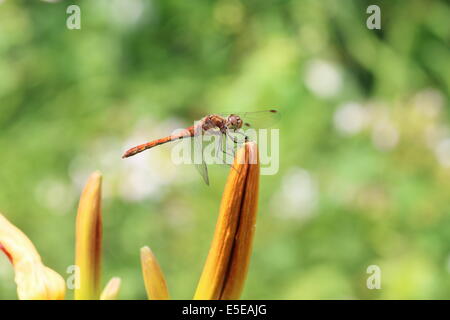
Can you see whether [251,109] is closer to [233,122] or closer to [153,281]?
[233,122]

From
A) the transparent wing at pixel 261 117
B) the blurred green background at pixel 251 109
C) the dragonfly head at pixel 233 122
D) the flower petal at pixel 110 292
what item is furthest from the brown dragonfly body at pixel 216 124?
the blurred green background at pixel 251 109

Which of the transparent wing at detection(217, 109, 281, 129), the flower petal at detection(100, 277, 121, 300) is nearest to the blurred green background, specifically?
the transparent wing at detection(217, 109, 281, 129)

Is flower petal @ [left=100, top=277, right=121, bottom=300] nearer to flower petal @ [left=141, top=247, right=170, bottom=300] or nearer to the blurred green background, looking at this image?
flower petal @ [left=141, top=247, right=170, bottom=300]

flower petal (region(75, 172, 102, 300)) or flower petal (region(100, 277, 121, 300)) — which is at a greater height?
flower petal (region(75, 172, 102, 300))

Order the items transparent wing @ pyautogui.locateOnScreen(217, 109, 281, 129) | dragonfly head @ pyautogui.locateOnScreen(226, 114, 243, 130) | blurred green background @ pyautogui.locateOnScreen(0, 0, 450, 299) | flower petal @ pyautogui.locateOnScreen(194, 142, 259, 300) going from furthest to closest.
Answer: blurred green background @ pyautogui.locateOnScreen(0, 0, 450, 299) < transparent wing @ pyautogui.locateOnScreen(217, 109, 281, 129) < dragonfly head @ pyautogui.locateOnScreen(226, 114, 243, 130) < flower petal @ pyautogui.locateOnScreen(194, 142, 259, 300)

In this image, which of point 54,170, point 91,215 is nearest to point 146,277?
point 91,215

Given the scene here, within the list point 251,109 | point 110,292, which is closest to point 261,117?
point 110,292
